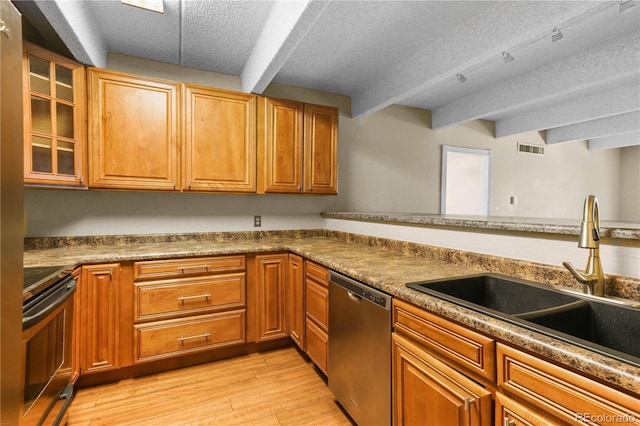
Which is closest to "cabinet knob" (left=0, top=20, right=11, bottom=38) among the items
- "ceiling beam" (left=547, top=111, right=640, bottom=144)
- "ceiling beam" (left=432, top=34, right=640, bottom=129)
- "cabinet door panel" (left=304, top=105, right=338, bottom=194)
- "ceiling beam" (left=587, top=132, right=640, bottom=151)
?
"cabinet door panel" (left=304, top=105, right=338, bottom=194)

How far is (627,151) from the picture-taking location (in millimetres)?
5844

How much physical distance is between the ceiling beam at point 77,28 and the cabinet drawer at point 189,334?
6.04 ft

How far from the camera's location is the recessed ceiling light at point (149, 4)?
188cm

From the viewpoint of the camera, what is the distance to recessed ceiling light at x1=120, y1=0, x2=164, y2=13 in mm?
1881

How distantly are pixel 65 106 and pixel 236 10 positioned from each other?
51.9 inches

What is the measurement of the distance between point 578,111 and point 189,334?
15.5ft

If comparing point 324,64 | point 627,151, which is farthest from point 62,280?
point 627,151

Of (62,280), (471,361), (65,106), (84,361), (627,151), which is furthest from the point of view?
(627,151)

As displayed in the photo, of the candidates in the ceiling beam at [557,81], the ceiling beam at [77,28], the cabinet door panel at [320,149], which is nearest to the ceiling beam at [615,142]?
the ceiling beam at [557,81]

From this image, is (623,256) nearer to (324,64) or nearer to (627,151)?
(324,64)

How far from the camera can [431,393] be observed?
1083 mm

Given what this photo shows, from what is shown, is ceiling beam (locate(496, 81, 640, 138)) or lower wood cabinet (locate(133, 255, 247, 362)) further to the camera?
ceiling beam (locate(496, 81, 640, 138))

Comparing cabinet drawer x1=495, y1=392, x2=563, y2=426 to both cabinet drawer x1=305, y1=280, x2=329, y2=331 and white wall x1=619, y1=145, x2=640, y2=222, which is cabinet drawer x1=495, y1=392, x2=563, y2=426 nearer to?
cabinet drawer x1=305, y1=280, x2=329, y2=331

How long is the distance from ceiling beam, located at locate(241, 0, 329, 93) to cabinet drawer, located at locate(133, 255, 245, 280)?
1.42 metres
